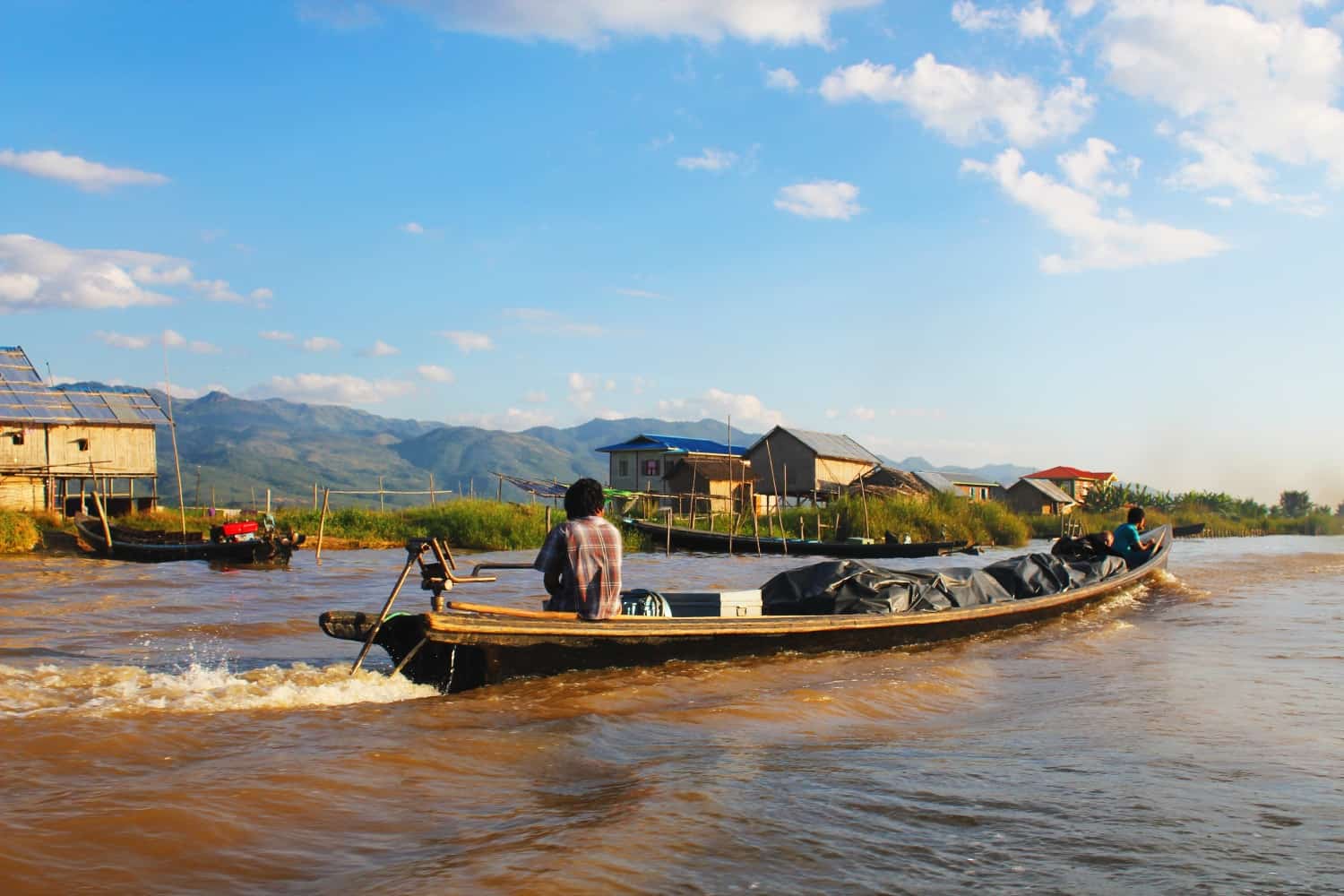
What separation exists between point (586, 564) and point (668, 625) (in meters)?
0.80

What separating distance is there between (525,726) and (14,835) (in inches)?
99.4

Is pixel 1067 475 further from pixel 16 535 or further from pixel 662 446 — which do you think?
pixel 16 535

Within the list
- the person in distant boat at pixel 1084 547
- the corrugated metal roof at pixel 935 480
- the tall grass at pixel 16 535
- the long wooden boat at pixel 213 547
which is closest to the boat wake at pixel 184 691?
the person in distant boat at pixel 1084 547

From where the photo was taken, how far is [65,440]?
28047mm

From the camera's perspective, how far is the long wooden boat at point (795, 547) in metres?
25.4

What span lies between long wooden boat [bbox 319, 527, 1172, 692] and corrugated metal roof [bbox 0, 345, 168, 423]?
79.8ft

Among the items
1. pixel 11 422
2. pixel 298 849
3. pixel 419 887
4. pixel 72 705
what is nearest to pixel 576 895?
pixel 419 887

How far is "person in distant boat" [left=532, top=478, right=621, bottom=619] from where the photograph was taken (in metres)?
6.38

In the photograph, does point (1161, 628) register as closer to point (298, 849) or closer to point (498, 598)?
point (498, 598)

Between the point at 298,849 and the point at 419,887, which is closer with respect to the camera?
the point at 419,887

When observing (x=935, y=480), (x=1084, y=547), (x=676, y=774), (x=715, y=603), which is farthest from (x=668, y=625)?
(x=935, y=480)

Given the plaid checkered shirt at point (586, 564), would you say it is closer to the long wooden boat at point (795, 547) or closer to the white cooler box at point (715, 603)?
the white cooler box at point (715, 603)

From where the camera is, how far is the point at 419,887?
10.8ft

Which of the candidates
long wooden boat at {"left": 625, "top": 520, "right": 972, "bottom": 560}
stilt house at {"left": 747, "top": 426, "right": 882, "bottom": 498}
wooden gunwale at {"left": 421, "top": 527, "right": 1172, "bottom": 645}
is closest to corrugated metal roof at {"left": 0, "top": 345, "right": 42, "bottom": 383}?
long wooden boat at {"left": 625, "top": 520, "right": 972, "bottom": 560}
